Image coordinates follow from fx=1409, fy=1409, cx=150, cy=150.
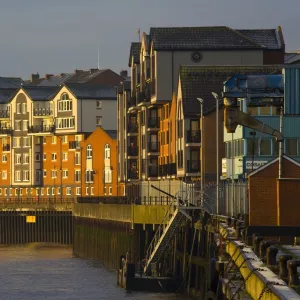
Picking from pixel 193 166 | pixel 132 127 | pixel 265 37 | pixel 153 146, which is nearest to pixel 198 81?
pixel 193 166

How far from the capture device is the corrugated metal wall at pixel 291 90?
246 ft

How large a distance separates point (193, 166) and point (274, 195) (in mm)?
61264

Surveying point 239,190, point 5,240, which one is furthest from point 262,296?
point 5,240

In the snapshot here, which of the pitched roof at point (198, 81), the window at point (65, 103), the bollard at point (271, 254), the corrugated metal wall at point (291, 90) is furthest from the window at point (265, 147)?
the window at point (65, 103)

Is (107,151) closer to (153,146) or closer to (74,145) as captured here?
(74,145)

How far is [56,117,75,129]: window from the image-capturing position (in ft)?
638

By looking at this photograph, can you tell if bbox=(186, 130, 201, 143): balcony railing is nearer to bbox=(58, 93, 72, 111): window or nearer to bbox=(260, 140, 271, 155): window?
bbox=(260, 140, 271, 155): window

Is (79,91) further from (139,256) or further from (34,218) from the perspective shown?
(139,256)

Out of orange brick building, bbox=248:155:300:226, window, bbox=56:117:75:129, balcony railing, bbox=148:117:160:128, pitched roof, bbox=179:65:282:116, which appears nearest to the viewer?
orange brick building, bbox=248:155:300:226

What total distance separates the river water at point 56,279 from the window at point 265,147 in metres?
13.2

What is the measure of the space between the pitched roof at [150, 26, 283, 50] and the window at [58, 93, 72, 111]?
7024 centimetres

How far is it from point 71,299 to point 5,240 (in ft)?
293

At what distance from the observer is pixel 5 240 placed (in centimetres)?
16675

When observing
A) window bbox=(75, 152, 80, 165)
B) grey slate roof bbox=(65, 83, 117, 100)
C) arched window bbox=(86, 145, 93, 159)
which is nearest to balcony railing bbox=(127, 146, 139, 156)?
arched window bbox=(86, 145, 93, 159)
